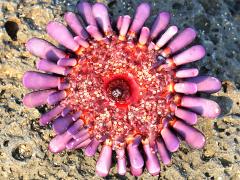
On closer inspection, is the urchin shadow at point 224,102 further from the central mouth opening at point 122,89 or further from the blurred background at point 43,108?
the central mouth opening at point 122,89

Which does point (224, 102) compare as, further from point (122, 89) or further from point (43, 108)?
point (43, 108)

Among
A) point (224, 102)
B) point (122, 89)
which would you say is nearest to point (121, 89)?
point (122, 89)

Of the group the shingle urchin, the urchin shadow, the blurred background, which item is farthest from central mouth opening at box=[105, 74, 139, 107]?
the urchin shadow

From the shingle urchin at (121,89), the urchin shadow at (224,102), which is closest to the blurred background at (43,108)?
the urchin shadow at (224,102)

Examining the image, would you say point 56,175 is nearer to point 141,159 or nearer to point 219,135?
point 141,159

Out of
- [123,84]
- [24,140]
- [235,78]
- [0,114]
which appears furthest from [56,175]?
[235,78]

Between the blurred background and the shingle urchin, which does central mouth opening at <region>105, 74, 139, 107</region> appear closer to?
the shingle urchin
